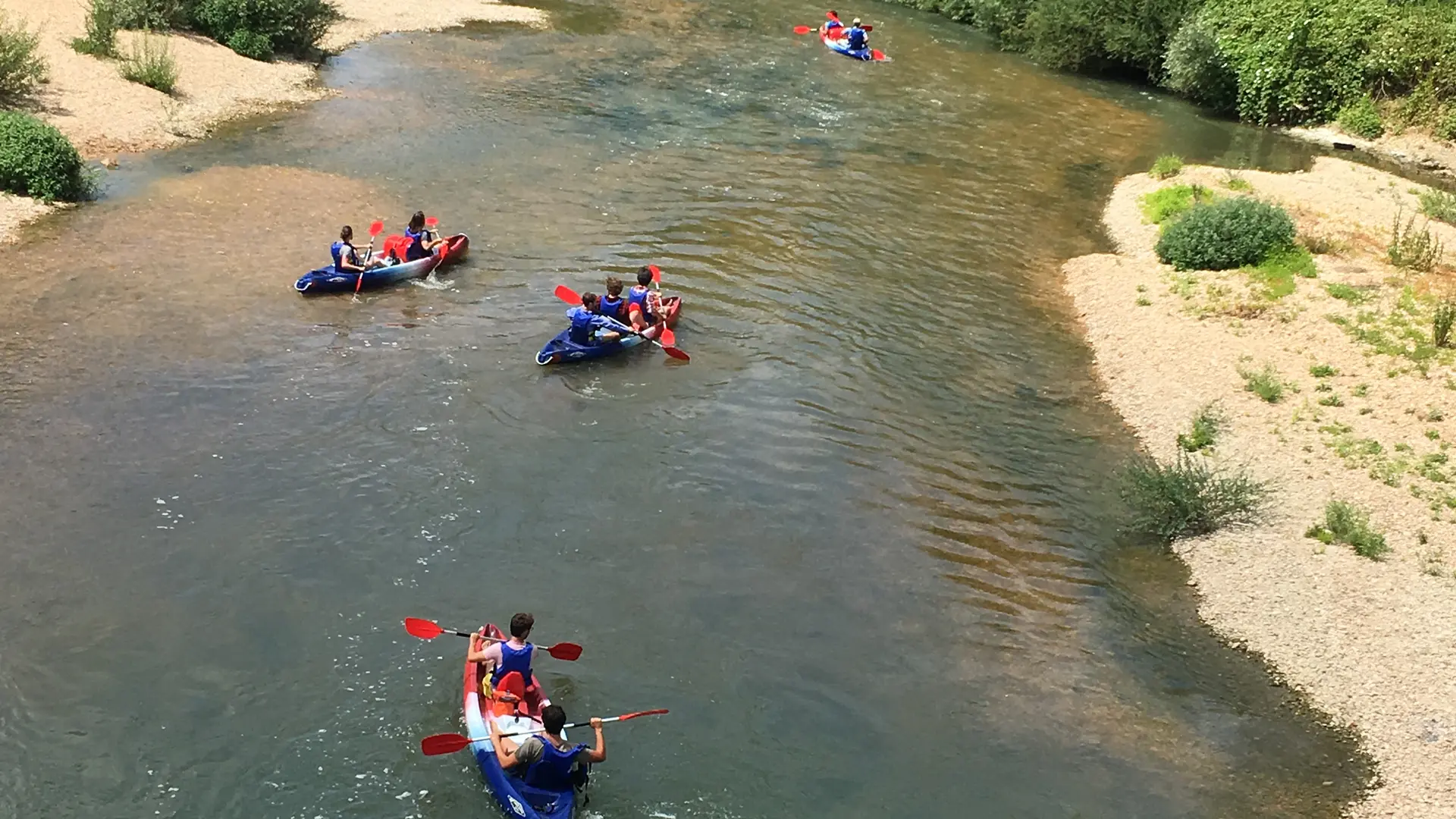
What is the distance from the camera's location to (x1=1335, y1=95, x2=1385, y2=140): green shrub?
34656mm

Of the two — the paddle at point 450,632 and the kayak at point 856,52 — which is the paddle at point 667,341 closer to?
the paddle at point 450,632

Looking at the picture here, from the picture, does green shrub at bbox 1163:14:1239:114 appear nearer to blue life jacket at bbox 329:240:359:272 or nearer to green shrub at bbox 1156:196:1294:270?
green shrub at bbox 1156:196:1294:270

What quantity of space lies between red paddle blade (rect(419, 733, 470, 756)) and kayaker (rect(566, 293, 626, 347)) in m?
9.18

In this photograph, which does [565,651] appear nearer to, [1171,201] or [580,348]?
[580,348]

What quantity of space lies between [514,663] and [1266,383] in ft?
43.8

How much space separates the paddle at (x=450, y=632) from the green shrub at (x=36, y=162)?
15877mm

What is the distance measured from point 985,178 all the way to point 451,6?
24.1 metres

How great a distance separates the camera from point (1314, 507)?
16062mm

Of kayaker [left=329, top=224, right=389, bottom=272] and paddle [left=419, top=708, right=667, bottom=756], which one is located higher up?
kayaker [left=329, top=224, right=389, bottom=272]

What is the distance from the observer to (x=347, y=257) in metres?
20.8

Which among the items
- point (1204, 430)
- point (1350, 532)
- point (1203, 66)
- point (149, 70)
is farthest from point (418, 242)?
point (1203, 66)

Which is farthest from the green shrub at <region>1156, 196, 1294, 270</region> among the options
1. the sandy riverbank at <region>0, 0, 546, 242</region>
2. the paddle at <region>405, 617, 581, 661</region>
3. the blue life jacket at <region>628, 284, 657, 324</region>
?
the sandy riverbank at <region>0, 0, 546, 242</region>

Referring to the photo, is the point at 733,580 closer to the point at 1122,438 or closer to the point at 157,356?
the point at 1122,438

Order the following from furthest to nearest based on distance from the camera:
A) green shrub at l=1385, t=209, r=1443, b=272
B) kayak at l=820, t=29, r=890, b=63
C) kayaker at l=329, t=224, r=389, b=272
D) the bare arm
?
kayak at l=820, t=29, r=890, b=63 < green shrub at l=1385, t=209, r=1443, b=272 < kayaker at l=329, t=224, r=389, b=272 < the bare arm
